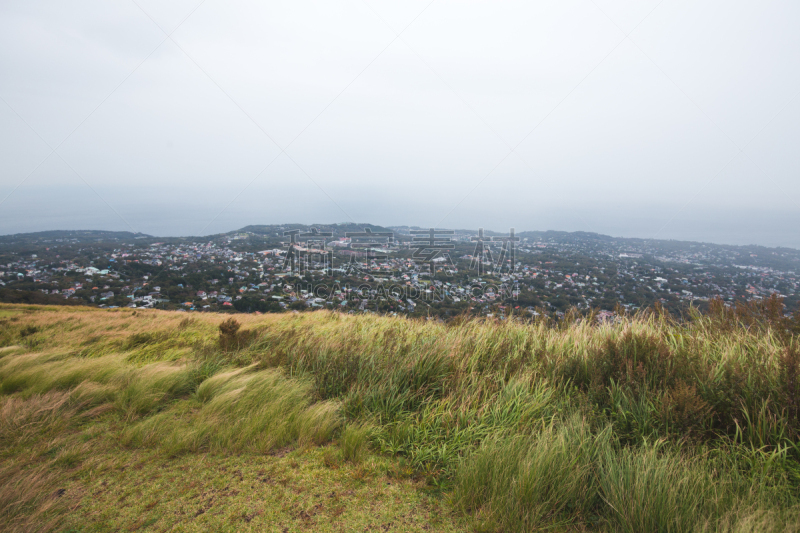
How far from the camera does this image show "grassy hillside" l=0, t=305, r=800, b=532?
1.58m

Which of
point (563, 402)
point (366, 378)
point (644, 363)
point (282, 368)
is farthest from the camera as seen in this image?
point (282, 368)

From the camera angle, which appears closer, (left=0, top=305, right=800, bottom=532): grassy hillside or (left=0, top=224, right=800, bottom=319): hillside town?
(left=0, top=305, right=800, bottom=532): grassy hillside

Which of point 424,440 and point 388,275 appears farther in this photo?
point 388,275

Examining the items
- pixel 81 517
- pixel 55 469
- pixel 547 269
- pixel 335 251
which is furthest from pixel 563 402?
pixel 335 251

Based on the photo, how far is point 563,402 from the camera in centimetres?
243

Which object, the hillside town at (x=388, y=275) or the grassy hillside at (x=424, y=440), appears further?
the hillside town at (x=388, y=275)

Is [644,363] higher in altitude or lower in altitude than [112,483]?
higher

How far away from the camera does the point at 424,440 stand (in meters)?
2.20

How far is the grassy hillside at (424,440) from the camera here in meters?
1.58

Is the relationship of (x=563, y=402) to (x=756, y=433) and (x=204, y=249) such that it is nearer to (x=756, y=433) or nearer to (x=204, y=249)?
(x=756, y=433)

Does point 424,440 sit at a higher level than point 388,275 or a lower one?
higher

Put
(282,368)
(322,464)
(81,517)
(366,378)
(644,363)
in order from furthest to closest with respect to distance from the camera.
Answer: (282,368) < (366,378) < (644,363) < (322,464) < (81,517)

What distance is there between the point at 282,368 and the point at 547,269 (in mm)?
17237

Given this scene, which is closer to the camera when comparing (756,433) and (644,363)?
(756,433)
